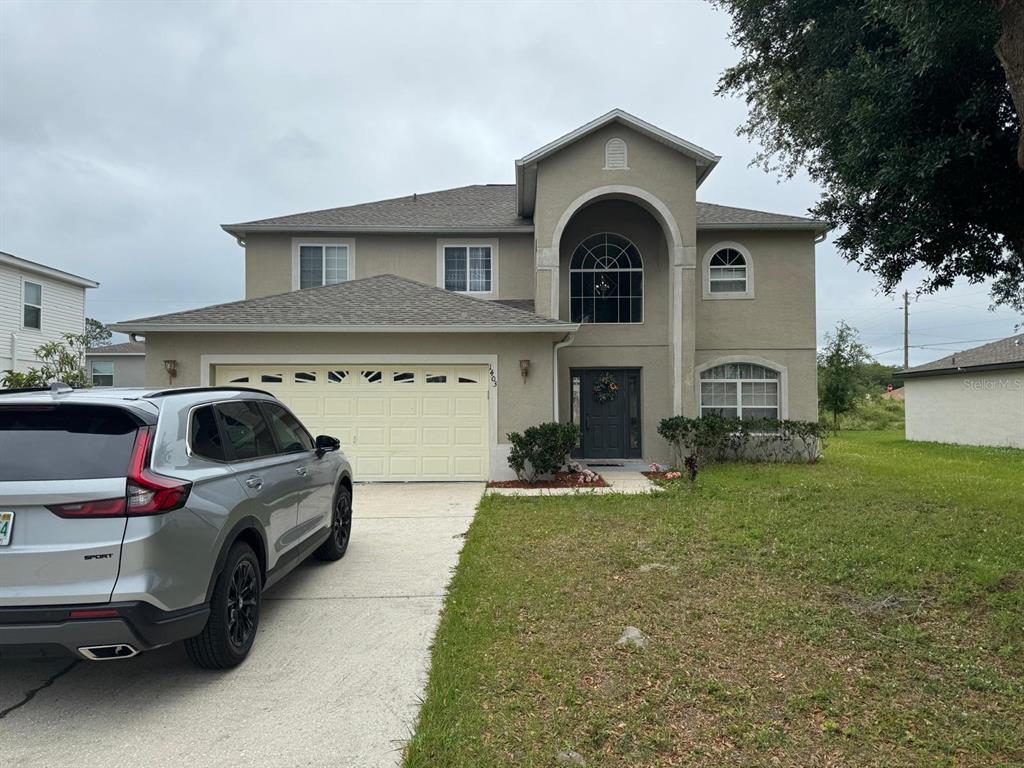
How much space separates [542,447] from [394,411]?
2886mm

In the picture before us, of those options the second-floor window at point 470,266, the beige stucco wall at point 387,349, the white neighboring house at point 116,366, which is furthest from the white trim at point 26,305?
the second-floor window at point 470,266

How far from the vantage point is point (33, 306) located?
19625mm

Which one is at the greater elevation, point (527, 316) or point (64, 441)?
point (527, 316)

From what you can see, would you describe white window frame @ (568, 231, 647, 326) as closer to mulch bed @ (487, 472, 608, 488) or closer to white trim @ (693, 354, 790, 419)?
white trim @ (693, 354, 790, 419)

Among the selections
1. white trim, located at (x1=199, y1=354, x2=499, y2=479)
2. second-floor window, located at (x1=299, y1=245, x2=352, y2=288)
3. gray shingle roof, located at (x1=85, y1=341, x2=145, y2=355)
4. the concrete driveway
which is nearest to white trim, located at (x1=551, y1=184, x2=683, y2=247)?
white trim, located at (x1=199, y1=354, x2=499, y2=479)

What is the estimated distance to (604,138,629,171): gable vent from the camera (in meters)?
12.3

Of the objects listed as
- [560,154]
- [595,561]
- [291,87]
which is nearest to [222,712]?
[595,561]

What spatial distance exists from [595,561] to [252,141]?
18634mm

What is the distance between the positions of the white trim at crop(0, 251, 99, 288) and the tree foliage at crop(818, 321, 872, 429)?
29376 millimetres

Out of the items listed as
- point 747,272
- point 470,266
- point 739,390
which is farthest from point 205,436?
point 747,272

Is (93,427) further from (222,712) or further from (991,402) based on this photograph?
(991,402)

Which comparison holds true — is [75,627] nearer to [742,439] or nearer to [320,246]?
[742,439]

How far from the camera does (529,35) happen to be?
39.8 feet

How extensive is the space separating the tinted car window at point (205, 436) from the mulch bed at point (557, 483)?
6.85 metres
